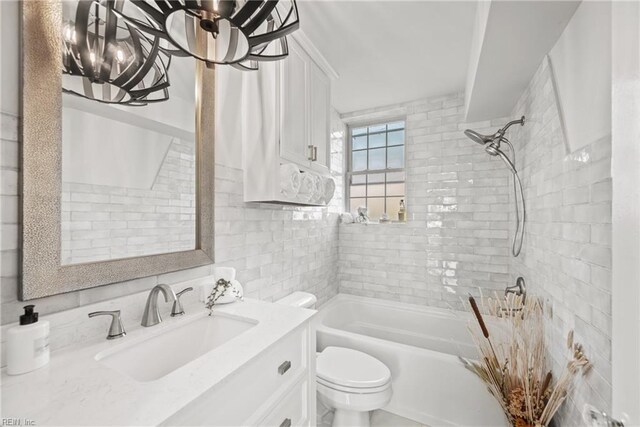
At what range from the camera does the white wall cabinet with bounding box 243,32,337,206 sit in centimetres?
167

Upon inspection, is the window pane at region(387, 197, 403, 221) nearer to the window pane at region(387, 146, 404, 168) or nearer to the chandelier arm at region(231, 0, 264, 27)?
the window pane at region(387, 146, 404, 168)

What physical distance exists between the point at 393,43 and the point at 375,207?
72.4 inches

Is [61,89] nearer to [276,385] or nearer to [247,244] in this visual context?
[247,244]

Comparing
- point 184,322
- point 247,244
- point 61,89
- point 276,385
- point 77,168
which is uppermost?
point 61,89

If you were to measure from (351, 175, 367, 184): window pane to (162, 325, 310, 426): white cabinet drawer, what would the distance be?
252 centimetres

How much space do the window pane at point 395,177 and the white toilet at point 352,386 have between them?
2.05 metres

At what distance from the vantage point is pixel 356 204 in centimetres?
353

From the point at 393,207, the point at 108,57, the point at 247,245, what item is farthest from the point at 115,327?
the point at 393,207

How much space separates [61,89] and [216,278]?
968 mm

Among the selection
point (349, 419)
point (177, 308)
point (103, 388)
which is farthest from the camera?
point (349, 419)

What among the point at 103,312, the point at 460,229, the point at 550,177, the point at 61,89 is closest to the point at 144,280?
the point at 103,312

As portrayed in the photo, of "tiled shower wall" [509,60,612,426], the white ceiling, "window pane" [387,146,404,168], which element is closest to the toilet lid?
"tiled shower wall" [509,60,612,426]

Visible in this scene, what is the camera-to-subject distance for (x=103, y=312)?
951 millimetres

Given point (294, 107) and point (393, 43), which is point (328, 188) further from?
point (393, 43)
